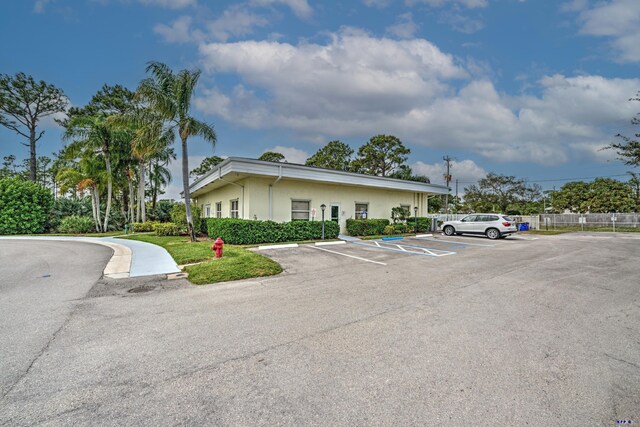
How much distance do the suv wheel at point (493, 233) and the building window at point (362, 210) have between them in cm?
739

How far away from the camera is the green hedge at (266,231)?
1210 centimetres

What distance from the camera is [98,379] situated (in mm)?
2594

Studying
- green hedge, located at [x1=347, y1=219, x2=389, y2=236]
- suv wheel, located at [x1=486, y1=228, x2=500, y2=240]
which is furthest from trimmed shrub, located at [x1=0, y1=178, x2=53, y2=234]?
suv wheel, located at [x1=486, y1=228, x2=500, y2=240]

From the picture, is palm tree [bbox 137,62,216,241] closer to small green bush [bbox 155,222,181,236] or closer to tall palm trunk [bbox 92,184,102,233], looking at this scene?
small green bush [bbox 155,222,181,236]

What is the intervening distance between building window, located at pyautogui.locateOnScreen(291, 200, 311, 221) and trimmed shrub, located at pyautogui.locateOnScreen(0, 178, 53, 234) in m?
20.5

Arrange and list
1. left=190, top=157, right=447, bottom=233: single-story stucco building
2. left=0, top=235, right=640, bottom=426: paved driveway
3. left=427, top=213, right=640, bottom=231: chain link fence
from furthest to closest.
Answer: left=427, top=213, right=640, bottom=231: chain link fence
left=190, top=157, right=447, bottom=233: single-story stucco building
left=0, top=235, right=640, bottom=426: paved driveway

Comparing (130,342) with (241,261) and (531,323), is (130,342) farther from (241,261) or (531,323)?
(531,323)

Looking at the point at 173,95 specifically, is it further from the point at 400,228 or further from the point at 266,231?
the point at 400,228

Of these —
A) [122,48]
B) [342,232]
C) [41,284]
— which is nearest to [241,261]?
[41,284]

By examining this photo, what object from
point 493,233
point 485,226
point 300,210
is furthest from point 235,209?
point 493,233

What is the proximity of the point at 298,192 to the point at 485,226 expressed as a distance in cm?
1167

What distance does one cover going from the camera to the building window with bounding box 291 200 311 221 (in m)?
15.4

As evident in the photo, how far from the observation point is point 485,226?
17172 mm

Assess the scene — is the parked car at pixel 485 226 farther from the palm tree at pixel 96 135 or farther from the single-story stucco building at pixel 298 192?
the palm tree at pixel 96 135
